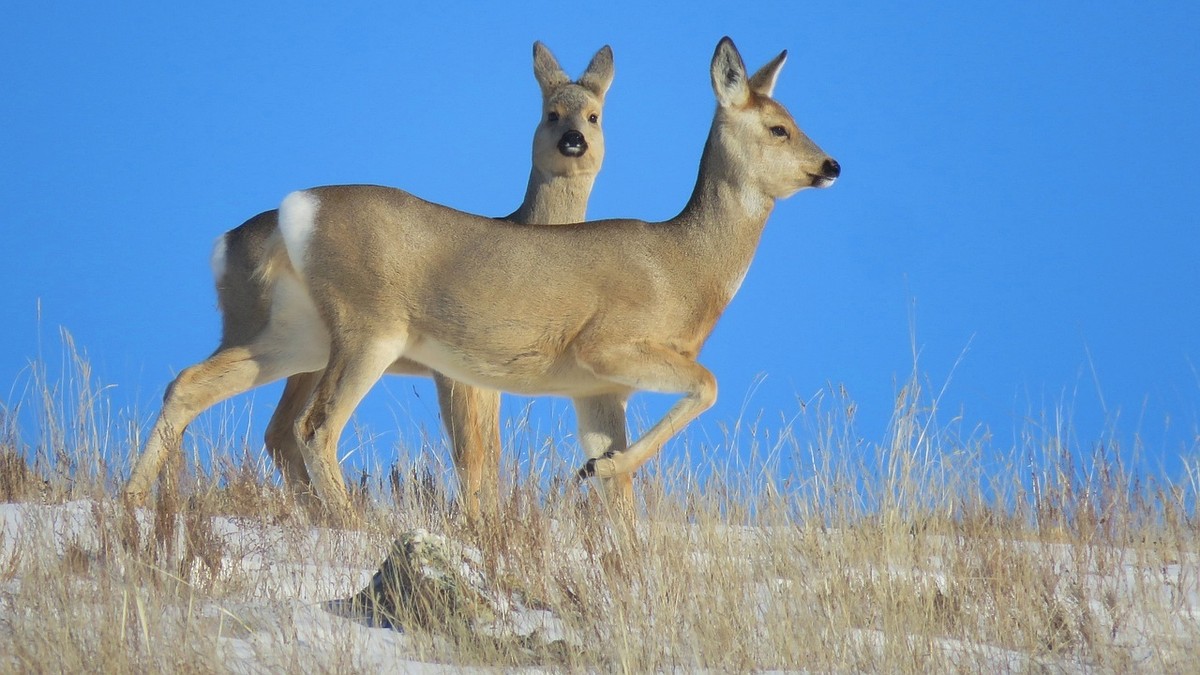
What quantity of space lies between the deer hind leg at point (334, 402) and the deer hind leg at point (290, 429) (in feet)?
3.28

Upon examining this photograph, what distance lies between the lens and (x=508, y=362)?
8664 millimetres

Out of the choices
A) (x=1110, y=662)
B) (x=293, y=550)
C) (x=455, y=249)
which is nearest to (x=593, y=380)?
(x=455, y=249)

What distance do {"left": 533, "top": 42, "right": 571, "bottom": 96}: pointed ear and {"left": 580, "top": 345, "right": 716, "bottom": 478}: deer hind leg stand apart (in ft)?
15.0

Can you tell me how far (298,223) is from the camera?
348 inches

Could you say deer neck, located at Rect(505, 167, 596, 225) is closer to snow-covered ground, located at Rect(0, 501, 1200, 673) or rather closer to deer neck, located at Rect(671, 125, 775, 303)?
deer neck, located at Rect(671, 125, 775, 303)

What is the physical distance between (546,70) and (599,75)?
458 millimetres

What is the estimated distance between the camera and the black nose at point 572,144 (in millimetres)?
11703

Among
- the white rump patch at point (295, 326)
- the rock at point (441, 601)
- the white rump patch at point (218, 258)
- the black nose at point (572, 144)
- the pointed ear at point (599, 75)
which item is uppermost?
the pointed ear at point (599, 75)

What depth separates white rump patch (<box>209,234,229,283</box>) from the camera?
9383 mm

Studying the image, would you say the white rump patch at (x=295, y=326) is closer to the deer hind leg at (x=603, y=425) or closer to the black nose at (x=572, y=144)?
the deer hind leg at (x=603, y=425)

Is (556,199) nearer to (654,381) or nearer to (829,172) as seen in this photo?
(829,172)

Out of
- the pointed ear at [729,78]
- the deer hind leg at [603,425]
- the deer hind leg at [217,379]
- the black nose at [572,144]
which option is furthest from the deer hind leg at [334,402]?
the black nose at [572,144]

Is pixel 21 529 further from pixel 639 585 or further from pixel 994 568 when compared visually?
pixel 994 568

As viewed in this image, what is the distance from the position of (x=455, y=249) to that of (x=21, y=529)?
3.11m
